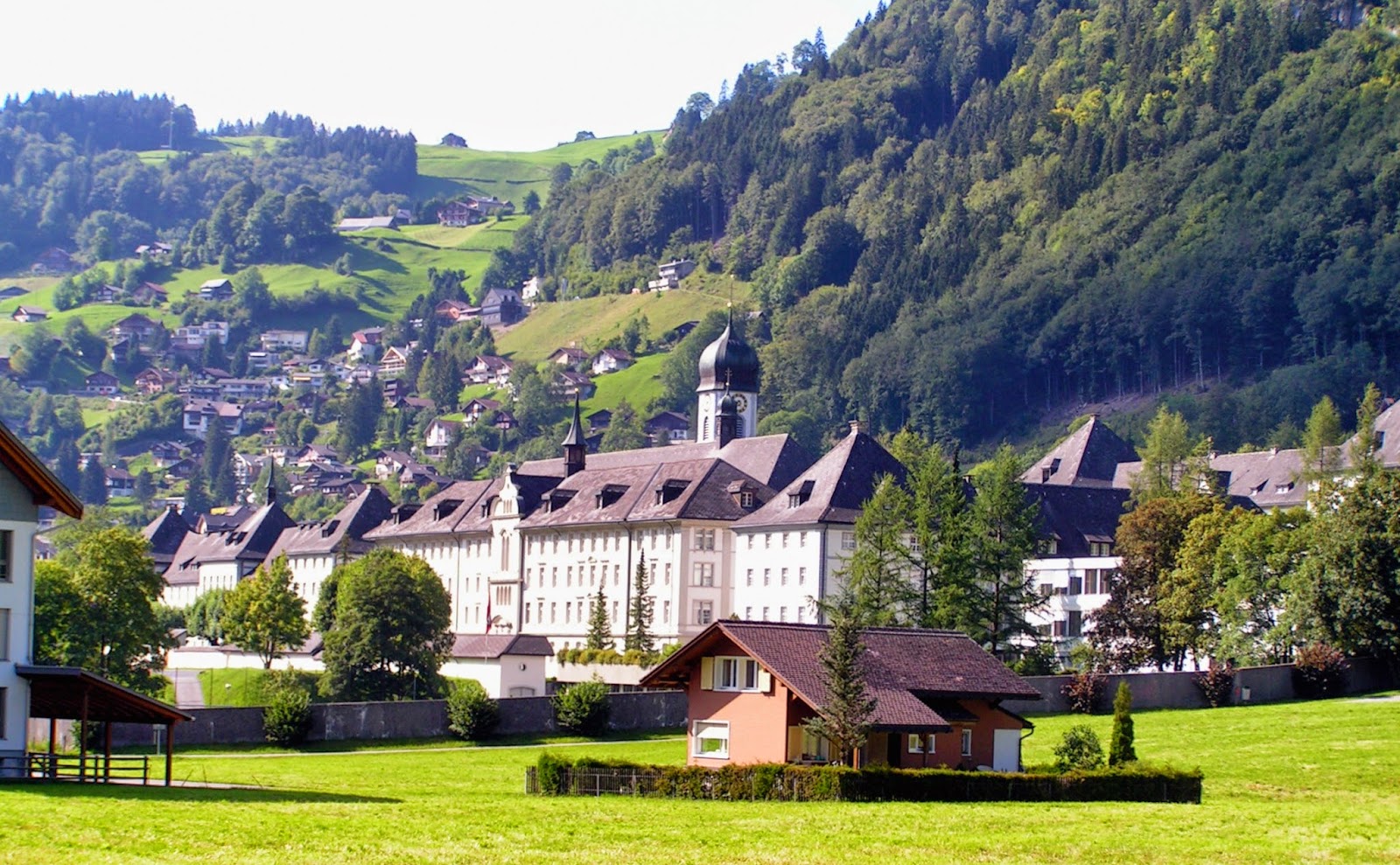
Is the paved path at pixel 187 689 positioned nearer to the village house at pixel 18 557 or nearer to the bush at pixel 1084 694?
the bush at pixel 1084 694

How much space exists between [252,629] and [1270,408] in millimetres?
103980

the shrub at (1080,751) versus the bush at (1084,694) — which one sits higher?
the bush at (1084,694)

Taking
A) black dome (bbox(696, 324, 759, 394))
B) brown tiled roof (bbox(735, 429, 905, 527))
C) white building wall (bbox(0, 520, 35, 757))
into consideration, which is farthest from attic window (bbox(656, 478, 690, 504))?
white building wall (bbox(0, 520, 35, 757))

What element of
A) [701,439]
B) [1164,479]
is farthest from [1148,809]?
[701,439]

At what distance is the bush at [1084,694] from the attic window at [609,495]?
178ft

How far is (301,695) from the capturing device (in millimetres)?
67750

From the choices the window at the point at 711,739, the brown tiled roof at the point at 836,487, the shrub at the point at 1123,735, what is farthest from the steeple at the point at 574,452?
the shrub at the point at 1123,735

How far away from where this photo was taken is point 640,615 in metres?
114

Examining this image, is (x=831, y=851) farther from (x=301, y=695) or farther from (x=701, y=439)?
(x=701, y=439)

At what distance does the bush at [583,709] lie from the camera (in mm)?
72562

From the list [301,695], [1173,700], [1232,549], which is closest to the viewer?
[301,695]

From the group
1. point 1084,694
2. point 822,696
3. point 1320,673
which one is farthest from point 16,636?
point 1320,673

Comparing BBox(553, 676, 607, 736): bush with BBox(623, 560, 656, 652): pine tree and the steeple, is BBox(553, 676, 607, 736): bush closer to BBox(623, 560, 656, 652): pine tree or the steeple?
BBox(623, 560, 656, 652): pine tree

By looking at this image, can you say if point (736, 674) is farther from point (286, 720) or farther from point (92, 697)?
point (286, 720)
